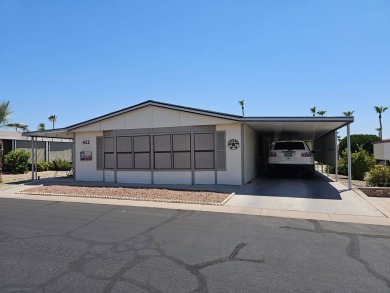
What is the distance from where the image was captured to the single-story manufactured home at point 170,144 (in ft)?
42.3

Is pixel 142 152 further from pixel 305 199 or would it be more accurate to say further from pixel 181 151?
pixel 305 199

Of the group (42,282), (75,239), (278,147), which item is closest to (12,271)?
(42,282)

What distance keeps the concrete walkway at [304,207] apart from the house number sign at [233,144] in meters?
2.33

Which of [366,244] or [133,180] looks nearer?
[366,244]

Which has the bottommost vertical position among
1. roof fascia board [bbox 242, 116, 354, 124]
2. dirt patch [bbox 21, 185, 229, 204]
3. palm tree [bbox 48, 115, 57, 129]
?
dirt patch [bbox 21, 185, 229, 204]

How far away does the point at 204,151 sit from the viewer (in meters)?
13.3

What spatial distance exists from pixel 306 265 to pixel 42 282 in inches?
143

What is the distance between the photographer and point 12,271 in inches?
172

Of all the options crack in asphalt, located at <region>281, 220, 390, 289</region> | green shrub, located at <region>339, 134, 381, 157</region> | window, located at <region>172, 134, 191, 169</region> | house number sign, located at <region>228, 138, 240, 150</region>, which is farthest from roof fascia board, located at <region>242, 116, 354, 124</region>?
green shrub, located at <region>339, 134, 381, 157</region>

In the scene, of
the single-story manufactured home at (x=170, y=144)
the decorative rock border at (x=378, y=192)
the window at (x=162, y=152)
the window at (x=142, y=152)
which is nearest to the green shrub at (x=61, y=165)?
the single-story manufactured home at (x=170, y=144)

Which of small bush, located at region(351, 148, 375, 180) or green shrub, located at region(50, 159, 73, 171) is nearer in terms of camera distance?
small bush, located at region(351, 148, 375, 180)

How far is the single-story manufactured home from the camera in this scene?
1289 cm

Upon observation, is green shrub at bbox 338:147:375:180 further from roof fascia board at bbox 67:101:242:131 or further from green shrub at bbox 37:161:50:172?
green shrub at bbox 37:161:50:172

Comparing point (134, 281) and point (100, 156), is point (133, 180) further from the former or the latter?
point (134, 281)
